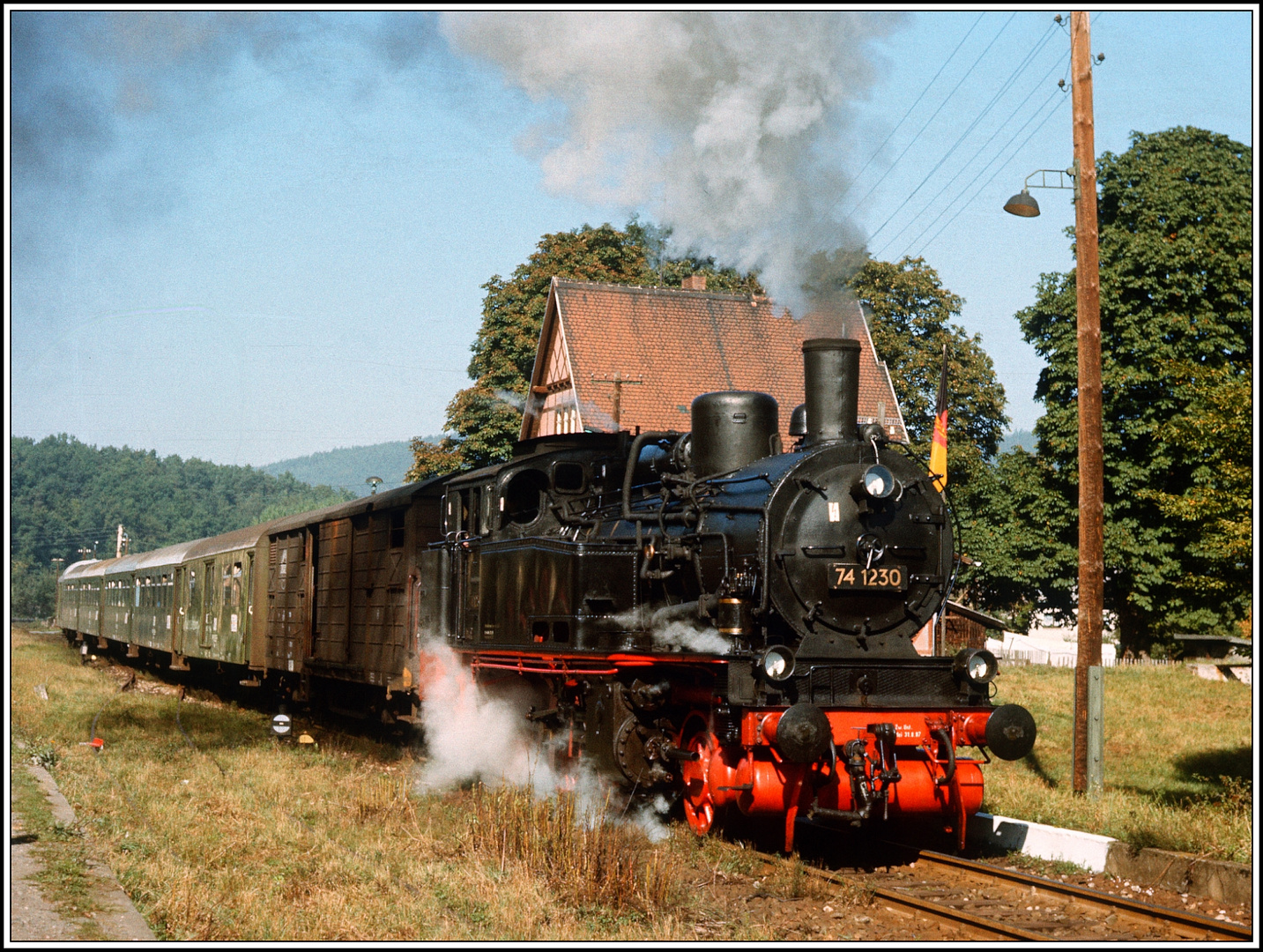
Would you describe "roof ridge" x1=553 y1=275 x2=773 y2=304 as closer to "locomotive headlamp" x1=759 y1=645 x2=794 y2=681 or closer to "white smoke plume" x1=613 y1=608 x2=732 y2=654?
"white smoke plume" x1=613 y1=608 x2=732 y2=654

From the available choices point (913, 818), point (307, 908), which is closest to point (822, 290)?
point (913, 818)

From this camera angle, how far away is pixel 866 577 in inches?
346

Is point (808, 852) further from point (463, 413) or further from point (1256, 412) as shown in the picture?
point (463, 413)

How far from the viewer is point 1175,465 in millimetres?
27594

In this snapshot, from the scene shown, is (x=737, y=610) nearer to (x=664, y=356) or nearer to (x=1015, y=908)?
(x=1015, y=908)

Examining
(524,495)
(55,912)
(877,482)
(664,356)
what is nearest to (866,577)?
(877,482)

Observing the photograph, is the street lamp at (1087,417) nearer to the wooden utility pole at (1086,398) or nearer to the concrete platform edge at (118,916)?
the wooden utility pole at (1086,398)

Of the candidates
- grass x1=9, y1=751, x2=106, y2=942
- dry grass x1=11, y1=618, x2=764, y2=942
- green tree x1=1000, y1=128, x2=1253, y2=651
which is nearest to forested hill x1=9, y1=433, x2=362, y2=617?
green tree x1=1000, y1=128, x2=1253, y2=651

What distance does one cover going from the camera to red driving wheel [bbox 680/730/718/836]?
884cm

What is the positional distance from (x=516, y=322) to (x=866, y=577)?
2786 cm

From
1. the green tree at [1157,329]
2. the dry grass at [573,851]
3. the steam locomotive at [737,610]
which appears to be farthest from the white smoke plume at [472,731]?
the green tree at [1157,329]

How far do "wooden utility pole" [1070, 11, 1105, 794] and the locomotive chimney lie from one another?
2.96m

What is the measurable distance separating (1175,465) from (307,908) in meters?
25.6

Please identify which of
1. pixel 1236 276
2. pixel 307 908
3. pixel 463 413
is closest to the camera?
pixel 307 908
